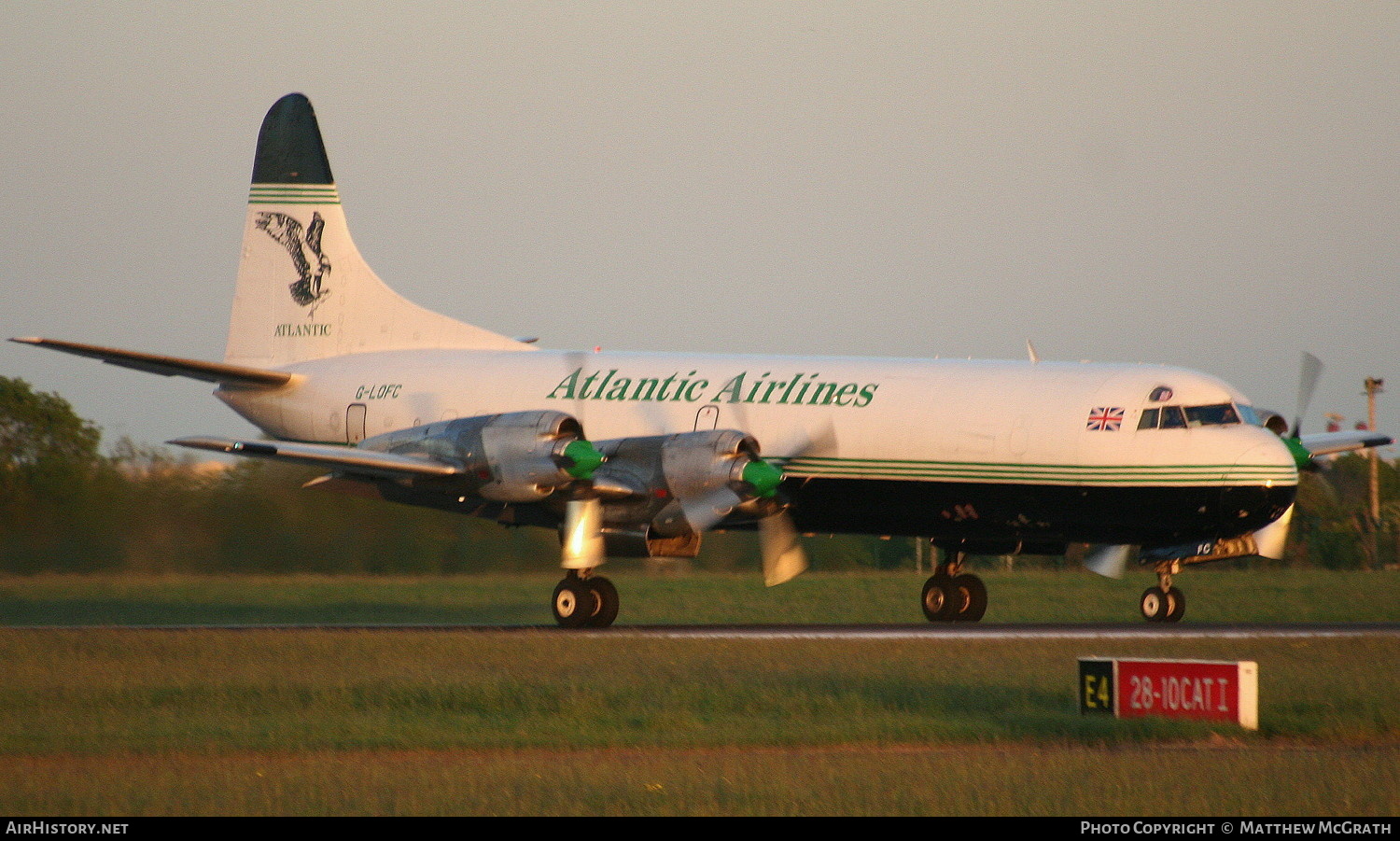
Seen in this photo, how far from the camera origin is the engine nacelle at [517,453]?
76.0ft

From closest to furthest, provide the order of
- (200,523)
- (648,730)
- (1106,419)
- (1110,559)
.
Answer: (648,730), (1106,419), (1110,559), (200,523)

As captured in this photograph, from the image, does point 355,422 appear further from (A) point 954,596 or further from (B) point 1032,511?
(B) point 1032,511

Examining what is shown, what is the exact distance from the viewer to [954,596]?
85.2 ft

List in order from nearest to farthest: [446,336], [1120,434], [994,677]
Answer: [994,677] → [1120,434] → [446,336]

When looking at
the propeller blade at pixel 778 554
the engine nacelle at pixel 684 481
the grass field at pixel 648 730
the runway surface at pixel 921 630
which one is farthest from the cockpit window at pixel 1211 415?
the propeller blade at pixel 778 554

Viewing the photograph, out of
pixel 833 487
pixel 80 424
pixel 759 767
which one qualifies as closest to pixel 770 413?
pixel 833 487

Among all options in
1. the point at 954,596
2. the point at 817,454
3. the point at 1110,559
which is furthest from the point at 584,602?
the point at 1110,559

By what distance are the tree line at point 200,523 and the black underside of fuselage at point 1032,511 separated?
6.60 m

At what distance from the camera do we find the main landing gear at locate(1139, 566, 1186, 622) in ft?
79.3

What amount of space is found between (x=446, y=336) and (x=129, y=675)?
36.9 ft

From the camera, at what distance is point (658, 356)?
26.7 meters

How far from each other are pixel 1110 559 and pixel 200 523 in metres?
16.7

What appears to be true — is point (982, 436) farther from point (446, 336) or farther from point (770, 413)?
point (446, 336)

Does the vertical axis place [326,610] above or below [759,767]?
above
